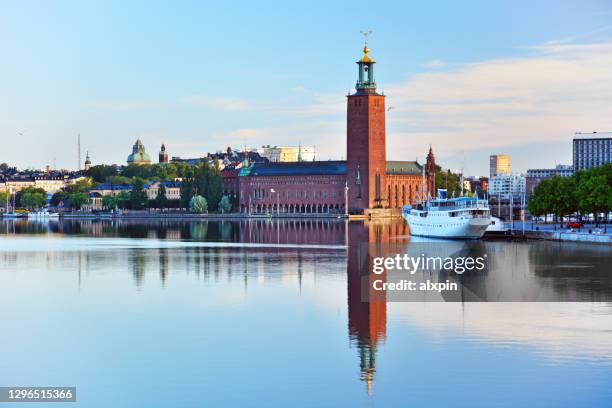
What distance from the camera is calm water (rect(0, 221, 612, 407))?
770 inches

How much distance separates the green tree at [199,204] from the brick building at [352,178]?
10274 millimetres

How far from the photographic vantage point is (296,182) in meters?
145

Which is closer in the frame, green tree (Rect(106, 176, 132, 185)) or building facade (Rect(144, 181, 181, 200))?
building facade (Rect(144, 181, 181, 200))

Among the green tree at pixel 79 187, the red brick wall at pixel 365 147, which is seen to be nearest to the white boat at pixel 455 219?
the red brick wall at pixel 365 147

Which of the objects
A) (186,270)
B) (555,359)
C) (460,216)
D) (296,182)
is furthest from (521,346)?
(296,182)

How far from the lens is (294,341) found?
24.5m

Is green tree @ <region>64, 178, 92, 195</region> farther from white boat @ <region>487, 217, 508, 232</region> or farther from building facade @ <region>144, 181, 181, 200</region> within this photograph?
white boat @ <region>487, 217, 508, 232</region>

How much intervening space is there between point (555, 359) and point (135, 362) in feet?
26.5

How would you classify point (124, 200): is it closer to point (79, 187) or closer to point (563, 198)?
point (79, 187)

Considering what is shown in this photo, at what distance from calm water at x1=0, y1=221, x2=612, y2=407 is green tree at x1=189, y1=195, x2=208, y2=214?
312 ft

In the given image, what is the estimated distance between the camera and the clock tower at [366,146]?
427 feet

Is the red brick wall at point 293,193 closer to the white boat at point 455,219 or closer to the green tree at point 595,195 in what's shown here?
the white boat at point 455,219

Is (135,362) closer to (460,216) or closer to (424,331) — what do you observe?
(424,331)

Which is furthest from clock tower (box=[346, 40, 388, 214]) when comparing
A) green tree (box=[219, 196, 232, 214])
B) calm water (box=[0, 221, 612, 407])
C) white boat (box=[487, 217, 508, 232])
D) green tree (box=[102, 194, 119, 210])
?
calm water (box=[0, 221, 612, 407])
